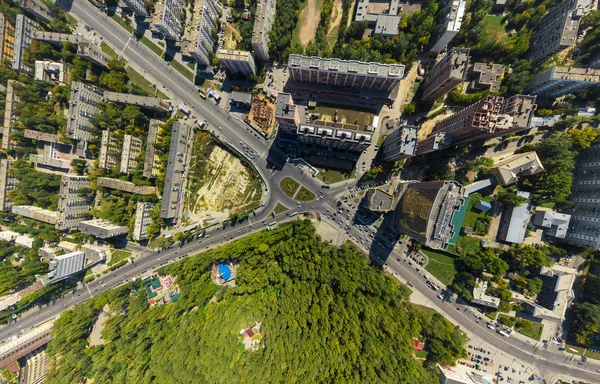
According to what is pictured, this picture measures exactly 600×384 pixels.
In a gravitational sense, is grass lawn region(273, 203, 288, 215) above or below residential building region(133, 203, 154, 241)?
above

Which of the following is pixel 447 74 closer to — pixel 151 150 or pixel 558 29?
→ pixel 558 29

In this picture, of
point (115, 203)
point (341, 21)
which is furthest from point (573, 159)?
point (115, 203)

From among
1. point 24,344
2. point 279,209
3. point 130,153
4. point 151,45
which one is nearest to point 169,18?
point 151,45

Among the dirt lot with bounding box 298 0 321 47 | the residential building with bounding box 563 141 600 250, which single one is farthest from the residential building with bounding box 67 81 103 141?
the residential building with bounding box 563 141 600 250

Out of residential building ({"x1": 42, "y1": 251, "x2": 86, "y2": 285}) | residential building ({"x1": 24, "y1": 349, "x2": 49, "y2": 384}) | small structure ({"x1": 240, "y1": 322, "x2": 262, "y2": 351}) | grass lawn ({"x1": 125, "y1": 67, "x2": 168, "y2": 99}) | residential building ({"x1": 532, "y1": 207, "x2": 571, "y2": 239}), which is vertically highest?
grass lawn ({"x1": 125, "y1": 67, "x2": 168, "y2": 99})

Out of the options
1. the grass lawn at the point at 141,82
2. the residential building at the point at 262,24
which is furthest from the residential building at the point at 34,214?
the residential building at the point at 262,24

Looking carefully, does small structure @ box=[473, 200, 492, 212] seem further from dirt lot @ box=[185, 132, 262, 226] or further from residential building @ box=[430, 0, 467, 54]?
dirt lot @ box=[185, 132, 262, 226]

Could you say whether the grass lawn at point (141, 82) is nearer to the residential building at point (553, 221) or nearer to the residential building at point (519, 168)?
the residential building at point (519, 168)
